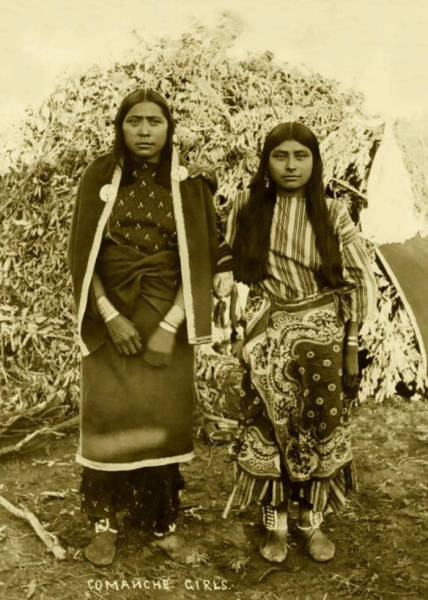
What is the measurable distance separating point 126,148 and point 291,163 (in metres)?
0.50

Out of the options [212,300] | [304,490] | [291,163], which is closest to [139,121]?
[291,163]

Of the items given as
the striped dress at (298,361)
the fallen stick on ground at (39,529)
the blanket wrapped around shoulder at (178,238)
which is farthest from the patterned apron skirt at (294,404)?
the fallen stick on ground at (39,529)

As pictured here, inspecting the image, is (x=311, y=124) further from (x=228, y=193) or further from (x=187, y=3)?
(x=187, y=3)

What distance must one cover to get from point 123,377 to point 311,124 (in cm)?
130

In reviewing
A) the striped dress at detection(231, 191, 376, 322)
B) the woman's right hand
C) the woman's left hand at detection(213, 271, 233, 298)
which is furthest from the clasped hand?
the striped dress at detection(231, 191, 376, 322)

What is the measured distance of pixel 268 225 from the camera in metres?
2.00

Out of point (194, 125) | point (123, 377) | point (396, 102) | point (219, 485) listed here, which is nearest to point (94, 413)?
point (123, 377)

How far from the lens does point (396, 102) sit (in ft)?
8.06

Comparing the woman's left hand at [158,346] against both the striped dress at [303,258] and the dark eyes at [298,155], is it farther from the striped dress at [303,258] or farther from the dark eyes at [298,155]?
the dark eyes at [298,155]

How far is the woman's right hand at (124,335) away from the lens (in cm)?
197

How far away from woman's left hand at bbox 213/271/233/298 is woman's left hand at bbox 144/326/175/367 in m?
0.22

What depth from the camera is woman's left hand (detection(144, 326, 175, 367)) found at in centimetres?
200

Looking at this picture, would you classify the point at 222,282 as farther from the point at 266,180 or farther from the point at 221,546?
the point at 221,546

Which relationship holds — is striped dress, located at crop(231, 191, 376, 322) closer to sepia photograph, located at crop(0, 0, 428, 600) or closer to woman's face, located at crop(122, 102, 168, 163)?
sepia photograph, located at crop(0, 0, 428, 600)
